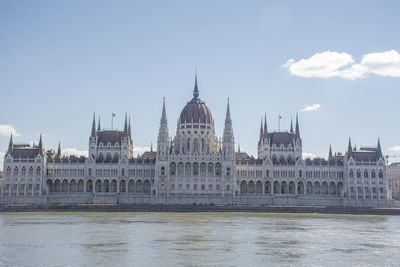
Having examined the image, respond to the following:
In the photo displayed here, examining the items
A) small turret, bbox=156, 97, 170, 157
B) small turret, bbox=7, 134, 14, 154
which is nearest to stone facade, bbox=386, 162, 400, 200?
small turret, bbox=156, 97, 170, 157

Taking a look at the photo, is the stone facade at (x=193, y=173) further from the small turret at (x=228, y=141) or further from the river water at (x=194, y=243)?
the river water at (x=194, y=243)

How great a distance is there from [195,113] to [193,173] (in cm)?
1929

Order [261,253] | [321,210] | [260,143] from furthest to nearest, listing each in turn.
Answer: [260,143] → [321,210] → [261,253]

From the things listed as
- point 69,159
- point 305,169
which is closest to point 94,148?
point 69,159

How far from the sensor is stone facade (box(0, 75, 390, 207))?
129750mm

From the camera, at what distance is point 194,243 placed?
58.9m

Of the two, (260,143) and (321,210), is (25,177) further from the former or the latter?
(321,210)

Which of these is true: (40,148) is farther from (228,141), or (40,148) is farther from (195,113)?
(228,141)

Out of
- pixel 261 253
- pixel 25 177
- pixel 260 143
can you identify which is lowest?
pixel 261 253

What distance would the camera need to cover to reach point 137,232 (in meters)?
68.2

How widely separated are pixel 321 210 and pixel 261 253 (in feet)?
197

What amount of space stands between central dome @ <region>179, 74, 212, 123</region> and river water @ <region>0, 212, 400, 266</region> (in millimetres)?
64092

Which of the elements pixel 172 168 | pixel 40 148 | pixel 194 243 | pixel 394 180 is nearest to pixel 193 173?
pixel 172 168

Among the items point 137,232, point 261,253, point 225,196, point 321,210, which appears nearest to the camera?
point 261,253
